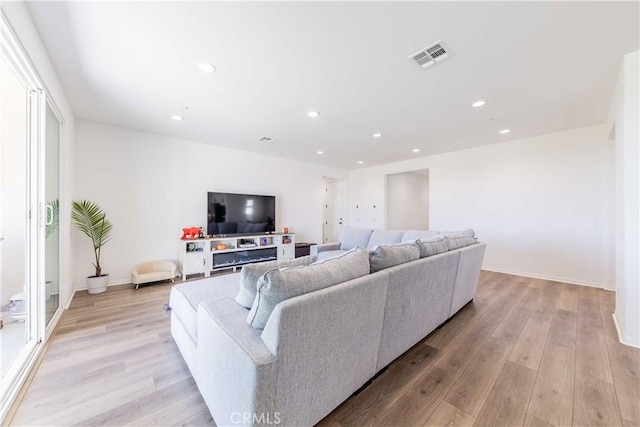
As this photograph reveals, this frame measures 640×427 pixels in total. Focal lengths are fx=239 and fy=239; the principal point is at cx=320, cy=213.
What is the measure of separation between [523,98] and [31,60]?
15.1ft

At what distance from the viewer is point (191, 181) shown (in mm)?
4453

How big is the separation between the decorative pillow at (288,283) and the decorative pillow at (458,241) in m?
1.61

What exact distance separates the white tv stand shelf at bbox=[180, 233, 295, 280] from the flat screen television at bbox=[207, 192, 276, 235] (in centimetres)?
18

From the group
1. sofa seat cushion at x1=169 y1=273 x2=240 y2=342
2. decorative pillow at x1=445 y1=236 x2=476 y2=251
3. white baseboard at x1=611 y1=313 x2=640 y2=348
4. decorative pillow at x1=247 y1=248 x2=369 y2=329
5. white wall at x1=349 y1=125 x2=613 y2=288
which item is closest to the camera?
decorative pillow at x1=247 y1=248 x2=369 y2=329

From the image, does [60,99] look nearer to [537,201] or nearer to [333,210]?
[333,210]

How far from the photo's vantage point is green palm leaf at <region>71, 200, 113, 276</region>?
3367 mm

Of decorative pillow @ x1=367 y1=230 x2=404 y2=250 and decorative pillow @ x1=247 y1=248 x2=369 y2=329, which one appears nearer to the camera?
decorative pillow @ x1=247 y1=248 x2=369 y2=329

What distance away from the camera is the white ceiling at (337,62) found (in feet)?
5.33

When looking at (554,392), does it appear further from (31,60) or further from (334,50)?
(31,60)

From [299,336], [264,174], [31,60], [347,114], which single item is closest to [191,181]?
[264,174]

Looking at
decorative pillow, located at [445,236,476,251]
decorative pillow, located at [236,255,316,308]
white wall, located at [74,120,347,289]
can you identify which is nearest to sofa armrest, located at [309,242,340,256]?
white wall, located at [74,120,347,289]

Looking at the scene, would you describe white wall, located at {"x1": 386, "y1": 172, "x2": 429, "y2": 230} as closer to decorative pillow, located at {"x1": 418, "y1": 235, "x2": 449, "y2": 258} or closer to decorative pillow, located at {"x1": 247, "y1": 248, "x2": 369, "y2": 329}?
decorative pillow, located at {"x1": 418, "y1": 235, "x2": 449, "y2": 258}

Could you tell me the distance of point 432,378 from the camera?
65.8 inches

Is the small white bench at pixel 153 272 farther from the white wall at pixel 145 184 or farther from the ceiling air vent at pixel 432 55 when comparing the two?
the ceiling air vent at pixel 432 55
